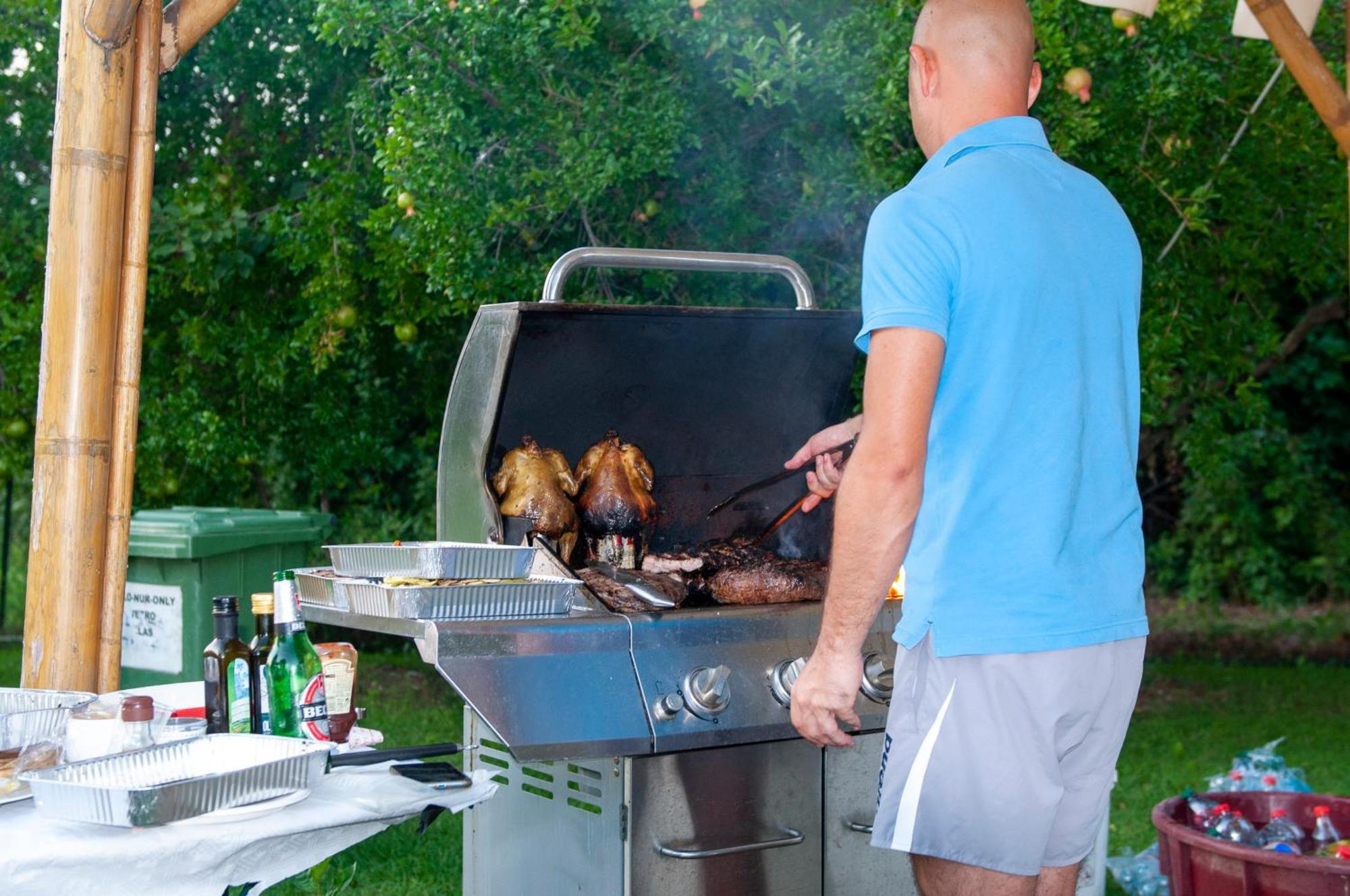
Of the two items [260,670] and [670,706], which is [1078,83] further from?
[260,670]

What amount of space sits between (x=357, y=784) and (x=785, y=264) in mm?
1989

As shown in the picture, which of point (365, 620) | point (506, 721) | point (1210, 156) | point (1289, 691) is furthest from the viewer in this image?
point (1289, 691)

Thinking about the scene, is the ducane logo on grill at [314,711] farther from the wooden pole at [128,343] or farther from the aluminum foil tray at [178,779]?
the wooden pole at [128,343]

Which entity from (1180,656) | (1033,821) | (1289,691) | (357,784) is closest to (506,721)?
(357,784)

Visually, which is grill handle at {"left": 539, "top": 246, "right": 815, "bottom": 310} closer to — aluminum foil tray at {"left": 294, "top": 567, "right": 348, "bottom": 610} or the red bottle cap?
aluminum foil tray at {"left": 294, "top": 567, "right": 348, "bottom": 610}

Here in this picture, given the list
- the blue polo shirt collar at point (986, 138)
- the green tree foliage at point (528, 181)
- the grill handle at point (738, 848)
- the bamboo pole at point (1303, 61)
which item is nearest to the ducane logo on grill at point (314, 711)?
the grill handle at point (738, 848)

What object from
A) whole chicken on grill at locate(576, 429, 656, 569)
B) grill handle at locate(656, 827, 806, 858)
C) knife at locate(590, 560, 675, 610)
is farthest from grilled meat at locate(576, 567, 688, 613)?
grill handle at locate(656, 827, 806, 858)

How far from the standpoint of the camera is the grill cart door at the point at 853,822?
2.99 metres

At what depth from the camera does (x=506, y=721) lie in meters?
2.47

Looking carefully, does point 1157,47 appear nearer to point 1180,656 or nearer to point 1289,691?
point 1289,691

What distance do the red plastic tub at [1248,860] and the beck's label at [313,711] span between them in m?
2.46

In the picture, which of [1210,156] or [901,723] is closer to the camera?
[901,723]

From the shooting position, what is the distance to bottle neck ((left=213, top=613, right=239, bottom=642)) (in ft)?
7.63

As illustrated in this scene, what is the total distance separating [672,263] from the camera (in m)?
3.43
